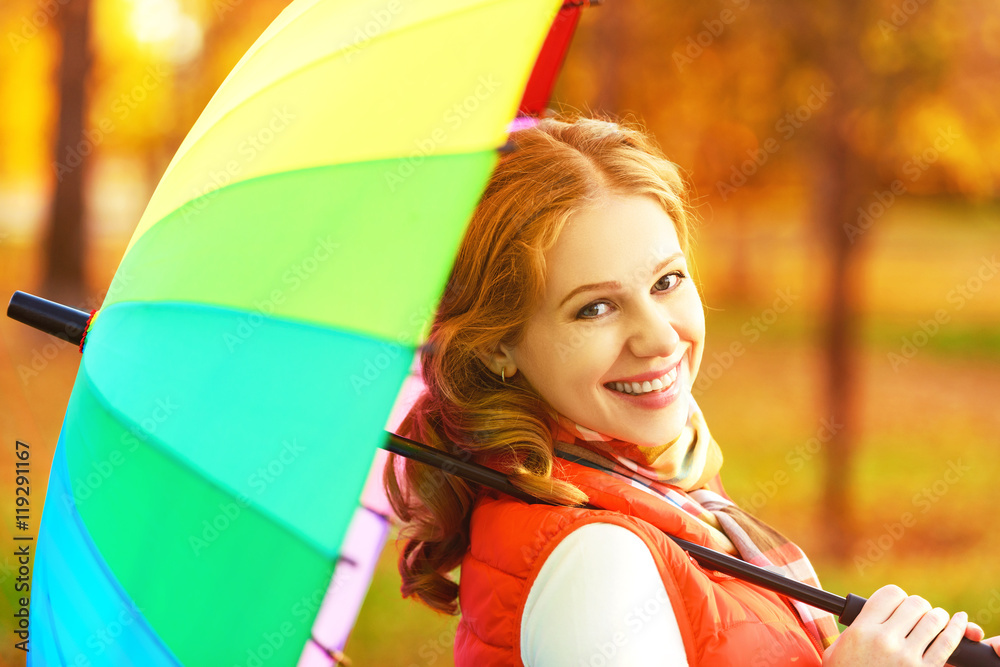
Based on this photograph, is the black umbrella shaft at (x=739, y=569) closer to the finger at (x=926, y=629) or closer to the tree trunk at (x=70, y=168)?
the finger at (x=926, y=629)

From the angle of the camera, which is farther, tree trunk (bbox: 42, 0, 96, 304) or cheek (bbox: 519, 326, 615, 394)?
tree trunk (bbox: 42, 0, 96, 304)

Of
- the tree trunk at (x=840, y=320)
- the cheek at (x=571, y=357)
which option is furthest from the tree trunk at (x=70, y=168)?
the cheek at (x=571, y=357)

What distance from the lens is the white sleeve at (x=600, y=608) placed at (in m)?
1.46

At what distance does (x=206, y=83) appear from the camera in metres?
14.1

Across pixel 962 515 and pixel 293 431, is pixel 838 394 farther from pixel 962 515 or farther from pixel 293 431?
pixel 293 431

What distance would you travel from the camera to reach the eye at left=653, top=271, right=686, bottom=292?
1.83 metres

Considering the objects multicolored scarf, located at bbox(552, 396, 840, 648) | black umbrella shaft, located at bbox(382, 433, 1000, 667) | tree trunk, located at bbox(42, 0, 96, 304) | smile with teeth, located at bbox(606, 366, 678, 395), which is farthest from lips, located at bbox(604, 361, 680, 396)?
tree trunk, located at bbox(42, 0, 96, 304)

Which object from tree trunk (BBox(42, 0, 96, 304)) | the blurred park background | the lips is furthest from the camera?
tree trunk (BBox(42, 0, 96, 304))

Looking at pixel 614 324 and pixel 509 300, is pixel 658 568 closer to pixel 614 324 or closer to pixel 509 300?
pixel 614 324

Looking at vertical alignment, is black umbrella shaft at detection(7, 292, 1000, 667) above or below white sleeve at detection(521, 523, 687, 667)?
above

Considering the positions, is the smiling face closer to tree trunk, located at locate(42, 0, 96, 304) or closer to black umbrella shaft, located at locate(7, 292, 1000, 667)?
black umbrella shaft, located at locate(7, 292, 1000, 667)

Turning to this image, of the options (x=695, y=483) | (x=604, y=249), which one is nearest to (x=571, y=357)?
(x=604, y=249)

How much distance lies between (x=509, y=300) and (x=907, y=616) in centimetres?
90

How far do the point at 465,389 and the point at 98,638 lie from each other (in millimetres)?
772
